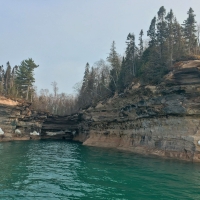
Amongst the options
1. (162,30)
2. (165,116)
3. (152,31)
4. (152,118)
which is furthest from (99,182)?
(152,31)

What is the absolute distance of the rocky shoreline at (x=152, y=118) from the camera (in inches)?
856

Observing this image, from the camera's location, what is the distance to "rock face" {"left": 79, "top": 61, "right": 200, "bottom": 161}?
21594 millimetres

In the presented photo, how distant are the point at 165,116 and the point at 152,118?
2006 millimetres

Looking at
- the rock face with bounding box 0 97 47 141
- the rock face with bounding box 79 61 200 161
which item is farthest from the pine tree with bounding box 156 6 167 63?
the rock face with bounding box 0 97 47 141

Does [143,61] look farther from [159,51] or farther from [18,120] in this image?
[18,120]

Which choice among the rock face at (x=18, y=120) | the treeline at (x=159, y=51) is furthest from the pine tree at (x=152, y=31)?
the rock face at (x=18, y=120)

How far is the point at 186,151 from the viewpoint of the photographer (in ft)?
68.7

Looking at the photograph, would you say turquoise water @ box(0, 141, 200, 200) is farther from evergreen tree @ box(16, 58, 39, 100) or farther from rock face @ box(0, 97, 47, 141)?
evergreen tree @ box(16, 58, 39, 100)

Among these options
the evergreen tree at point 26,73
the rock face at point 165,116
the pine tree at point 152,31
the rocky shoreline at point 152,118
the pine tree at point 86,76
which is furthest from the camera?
the pine tree at point 86,76

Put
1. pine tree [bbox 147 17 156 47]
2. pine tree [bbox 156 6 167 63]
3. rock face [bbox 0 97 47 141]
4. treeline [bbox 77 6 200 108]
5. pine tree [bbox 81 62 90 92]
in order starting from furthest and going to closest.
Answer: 1. pine tree [bbox 81 62 90 92]
2. pine tree [bbox 147 17 156 47]
3. rock face [bbox 0 97 47 141]
4. pine tree [bbox 156 6 167 63]
5. treeline [bbox 77 6 200 108]

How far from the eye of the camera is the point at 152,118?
25.6 metres

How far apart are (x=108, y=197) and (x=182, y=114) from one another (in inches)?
592

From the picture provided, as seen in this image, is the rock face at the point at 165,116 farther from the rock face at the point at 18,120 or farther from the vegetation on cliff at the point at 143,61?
the rock face at the point at 18,120

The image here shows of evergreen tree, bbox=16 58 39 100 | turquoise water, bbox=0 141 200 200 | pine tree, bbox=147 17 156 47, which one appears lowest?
turquoise water, bbox=0 141 200 200
